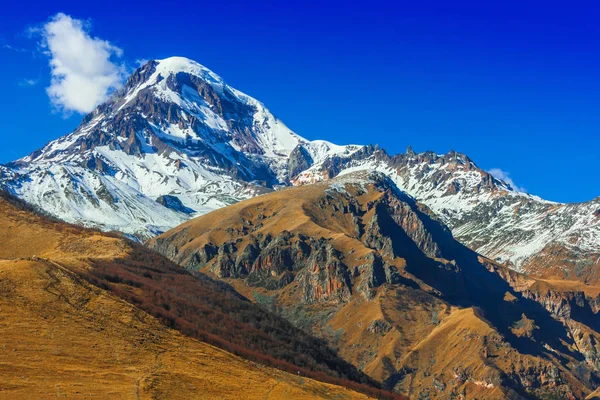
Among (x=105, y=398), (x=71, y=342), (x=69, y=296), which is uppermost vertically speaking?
(x=69, y=296)

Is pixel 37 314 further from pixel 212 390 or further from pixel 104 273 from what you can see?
pixel 104 273

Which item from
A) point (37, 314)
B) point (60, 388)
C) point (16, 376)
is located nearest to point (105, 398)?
point (60, 388)

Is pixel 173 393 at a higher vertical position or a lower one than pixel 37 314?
lower

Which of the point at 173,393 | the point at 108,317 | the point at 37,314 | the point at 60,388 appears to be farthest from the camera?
the point at 108,317

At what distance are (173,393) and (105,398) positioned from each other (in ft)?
38.0

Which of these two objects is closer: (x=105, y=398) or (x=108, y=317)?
(x=105, y=398)

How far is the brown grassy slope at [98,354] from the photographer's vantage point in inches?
4075

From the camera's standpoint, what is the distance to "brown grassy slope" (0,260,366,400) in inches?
4075

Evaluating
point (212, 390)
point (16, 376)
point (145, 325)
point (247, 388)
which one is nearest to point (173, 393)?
point (212, 390)

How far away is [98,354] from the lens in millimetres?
115438

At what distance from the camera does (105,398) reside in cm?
9938

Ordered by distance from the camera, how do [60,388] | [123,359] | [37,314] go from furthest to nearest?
[37,314] → [123,359] → [60,388]

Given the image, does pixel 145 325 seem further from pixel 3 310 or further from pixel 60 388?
pixel 60 388

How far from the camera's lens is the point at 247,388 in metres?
118
